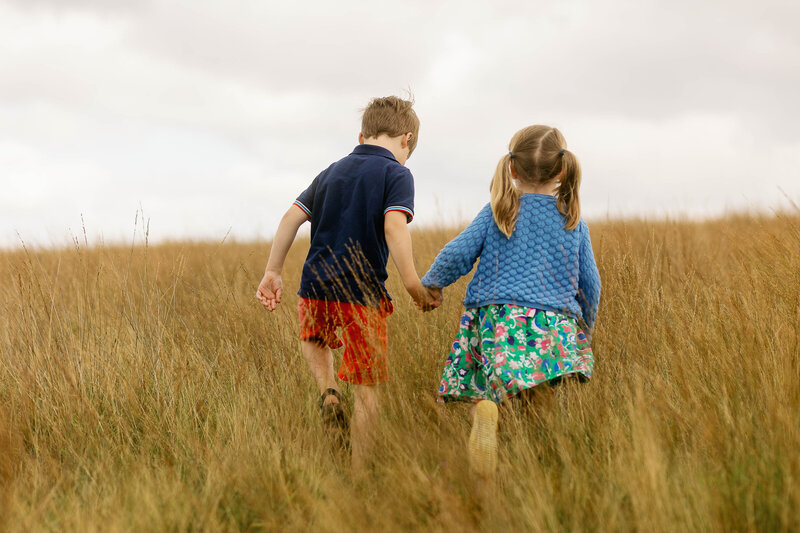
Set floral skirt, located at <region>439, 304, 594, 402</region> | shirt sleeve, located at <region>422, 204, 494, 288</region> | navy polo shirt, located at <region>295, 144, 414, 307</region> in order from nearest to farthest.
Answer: floral skirt, located at <region>439, 304, 594, 402</region>
shirt sleeve, located at <region>422, 204, 494, 288</region>
navy polo shirt, located at <region>295, 144, 414, 307</region>

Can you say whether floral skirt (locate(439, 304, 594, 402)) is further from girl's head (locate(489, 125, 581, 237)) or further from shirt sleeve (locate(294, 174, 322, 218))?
shirt sleeve (locate(294, 174, 322, 218))

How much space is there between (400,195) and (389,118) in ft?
1.28

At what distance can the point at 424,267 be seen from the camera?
18.1 ft

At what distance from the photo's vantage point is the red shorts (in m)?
2.68

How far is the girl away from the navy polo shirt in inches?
10.4

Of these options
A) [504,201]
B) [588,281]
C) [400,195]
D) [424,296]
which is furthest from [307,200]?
[588,281]

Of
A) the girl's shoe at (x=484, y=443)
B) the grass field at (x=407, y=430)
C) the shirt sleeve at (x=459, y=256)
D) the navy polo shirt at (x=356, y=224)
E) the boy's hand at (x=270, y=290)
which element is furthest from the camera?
the boy's hand at (x=270, y=290)

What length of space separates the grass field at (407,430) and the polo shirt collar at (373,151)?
0.89 m

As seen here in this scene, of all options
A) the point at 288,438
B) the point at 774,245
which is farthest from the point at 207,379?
the point at 774,245

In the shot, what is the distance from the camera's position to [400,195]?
8.79ft

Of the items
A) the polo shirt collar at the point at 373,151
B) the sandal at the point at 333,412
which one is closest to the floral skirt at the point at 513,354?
the sandal at the point at 333,412

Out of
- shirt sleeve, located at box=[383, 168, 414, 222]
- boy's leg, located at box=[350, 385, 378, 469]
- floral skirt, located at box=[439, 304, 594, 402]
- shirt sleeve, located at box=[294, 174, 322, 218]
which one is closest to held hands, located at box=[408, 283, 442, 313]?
floral skirt, located at box=[439, 304, 594, 402]

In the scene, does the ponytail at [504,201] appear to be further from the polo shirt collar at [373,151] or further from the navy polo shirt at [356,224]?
the polo shirt collar at [373,151]

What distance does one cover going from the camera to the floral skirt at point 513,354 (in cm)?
247
